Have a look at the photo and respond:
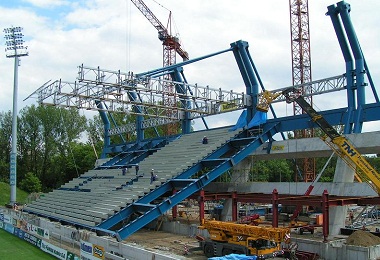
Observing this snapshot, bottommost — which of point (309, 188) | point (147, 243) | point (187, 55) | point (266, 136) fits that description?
point (147, 243)

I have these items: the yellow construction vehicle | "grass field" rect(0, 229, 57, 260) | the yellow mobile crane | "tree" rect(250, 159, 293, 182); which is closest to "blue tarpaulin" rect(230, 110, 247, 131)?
the yellow mobile crane

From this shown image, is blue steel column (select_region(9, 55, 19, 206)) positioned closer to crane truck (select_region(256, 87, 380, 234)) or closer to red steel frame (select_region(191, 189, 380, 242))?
red steel frame (select_region(191, 189, 380, 242))

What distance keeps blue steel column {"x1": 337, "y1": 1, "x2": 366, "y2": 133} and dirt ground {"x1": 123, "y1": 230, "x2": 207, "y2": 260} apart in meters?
11.9

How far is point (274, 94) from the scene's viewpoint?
31.4 m

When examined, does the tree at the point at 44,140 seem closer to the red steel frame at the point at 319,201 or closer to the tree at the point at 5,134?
Result: the tree at the point at 5,134

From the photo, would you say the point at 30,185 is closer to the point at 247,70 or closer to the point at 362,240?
the point at 247,70

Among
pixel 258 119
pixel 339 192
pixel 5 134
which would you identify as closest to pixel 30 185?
pixel 5 134

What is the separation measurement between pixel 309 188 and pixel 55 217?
1695cm

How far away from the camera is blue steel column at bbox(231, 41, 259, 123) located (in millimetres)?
33469

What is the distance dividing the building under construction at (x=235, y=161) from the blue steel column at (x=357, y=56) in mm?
59

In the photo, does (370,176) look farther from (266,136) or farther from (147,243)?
(147,243)

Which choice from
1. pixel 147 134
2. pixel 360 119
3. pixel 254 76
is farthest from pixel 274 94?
pixel 147 134

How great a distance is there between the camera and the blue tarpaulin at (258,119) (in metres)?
32.5

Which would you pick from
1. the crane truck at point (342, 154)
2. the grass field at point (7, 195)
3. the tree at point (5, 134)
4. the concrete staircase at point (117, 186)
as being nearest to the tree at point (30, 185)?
the grass field at point (7, 195)
